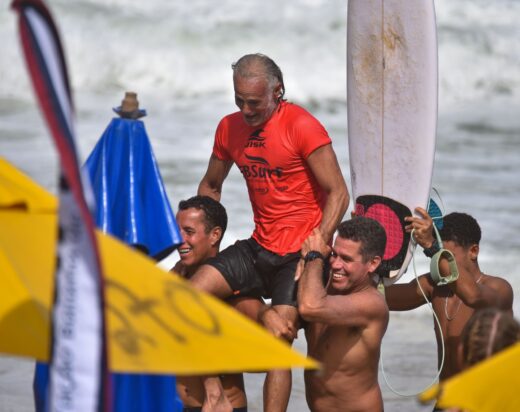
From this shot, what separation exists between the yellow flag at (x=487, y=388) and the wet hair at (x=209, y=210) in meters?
2.61

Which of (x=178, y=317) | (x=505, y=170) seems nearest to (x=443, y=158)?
(x=505, y=170)

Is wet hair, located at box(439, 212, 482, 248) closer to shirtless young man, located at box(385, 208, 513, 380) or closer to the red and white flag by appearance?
shirtless young man, located at box(385, 208, 513, 380)

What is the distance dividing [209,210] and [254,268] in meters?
0.37

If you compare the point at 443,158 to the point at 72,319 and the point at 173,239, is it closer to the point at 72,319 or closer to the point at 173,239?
the point at 173,239

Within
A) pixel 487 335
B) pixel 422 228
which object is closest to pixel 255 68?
pixel 422 228

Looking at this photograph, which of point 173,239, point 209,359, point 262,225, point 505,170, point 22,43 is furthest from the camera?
point 505,170

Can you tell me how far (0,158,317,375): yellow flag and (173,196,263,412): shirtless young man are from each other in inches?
87.2

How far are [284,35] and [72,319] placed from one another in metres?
17.2

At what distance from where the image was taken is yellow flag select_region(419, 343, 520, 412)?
3.20 meters

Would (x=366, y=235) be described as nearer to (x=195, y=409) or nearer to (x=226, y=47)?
(x=195, y=409)

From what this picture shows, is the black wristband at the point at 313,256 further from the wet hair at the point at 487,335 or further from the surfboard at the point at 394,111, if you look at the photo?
the wet hair at the point at 487,335

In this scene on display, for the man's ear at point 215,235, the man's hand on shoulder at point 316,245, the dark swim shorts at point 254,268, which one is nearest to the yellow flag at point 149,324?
the man's hand on shoulder at point 316,245

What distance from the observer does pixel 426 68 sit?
6066 millimetres

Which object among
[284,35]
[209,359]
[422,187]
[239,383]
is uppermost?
[284,35]
